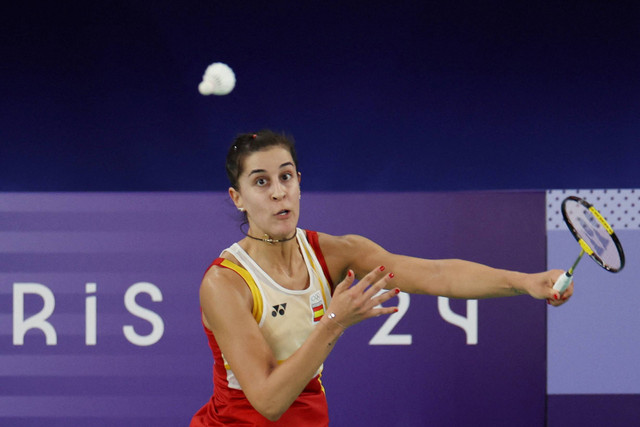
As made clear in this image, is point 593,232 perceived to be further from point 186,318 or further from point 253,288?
point 186,318

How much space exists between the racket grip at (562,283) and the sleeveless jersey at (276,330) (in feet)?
2.42

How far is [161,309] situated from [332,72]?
1883 mm

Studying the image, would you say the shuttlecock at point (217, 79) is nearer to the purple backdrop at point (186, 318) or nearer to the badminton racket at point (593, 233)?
the purple backdrop at point (186, 318)

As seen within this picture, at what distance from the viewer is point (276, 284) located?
2.04 m

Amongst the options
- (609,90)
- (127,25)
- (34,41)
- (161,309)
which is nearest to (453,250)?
(161,309)

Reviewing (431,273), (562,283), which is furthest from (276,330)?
(562,283)

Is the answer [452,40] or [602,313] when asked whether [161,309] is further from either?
[452,40]

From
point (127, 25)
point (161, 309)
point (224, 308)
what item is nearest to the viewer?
point (224, 308)

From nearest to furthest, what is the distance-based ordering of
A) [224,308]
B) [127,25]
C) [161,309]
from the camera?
[224,308] → [161,309] → [127,25]

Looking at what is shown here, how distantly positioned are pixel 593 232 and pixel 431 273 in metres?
0.55

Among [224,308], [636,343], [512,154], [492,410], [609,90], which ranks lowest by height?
[492,410]

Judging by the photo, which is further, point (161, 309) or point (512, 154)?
point (512, 154)

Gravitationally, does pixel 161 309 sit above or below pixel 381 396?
above

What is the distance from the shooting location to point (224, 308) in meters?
1.87
